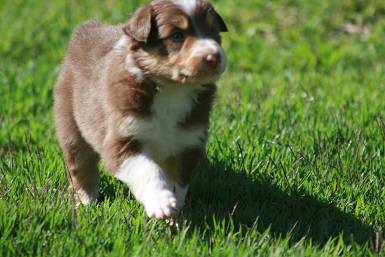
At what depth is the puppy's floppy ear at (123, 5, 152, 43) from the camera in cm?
460

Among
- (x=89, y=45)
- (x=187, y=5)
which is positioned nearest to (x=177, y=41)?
(x=187, y=5)

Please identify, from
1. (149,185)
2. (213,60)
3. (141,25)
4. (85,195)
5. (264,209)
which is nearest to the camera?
(213,60)

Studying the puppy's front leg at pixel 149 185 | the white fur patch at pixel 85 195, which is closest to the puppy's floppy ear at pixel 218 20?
the puppy's front leg at pixel 149 185

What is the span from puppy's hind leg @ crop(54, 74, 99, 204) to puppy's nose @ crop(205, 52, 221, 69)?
1.45 meters

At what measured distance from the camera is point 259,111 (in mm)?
6723

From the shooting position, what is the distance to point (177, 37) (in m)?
4.58

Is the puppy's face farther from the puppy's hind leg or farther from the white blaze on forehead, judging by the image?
the puppy's hind leg

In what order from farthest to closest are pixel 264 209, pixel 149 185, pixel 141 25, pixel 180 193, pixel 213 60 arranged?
pixel 264 209 → pixel 180 193 → pixel 141 25 → pixel 149 185 → pixel 213 60

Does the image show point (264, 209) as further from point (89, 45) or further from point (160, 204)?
point (89, 45)

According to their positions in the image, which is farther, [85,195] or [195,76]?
[85,195]

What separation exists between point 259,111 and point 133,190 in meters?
2.35

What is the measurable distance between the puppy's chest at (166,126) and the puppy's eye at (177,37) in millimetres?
311

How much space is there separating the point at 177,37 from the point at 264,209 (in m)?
1.21

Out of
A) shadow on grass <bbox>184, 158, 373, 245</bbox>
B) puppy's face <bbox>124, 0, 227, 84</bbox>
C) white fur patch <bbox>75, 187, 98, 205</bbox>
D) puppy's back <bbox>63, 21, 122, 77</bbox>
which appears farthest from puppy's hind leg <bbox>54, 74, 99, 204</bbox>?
puppy's face <bbox>124, 0, 227, 84</bbox>
